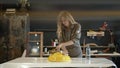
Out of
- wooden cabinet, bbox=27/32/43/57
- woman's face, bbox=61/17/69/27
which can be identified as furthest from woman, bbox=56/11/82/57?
wooden cabinet, bbox=27/32/43/57

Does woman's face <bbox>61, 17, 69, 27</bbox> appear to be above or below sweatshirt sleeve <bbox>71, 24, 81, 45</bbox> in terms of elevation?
above

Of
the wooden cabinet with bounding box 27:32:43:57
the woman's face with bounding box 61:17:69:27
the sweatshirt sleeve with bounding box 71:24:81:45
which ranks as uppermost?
the woman's face with bounding box 61:17:69:27

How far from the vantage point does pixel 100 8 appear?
240 inches

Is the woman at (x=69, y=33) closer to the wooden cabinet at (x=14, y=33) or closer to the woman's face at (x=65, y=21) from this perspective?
the woman's face at (x=65, y=21)

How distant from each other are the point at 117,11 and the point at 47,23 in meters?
1.82

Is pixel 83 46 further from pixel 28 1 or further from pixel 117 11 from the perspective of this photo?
pixel 28 1

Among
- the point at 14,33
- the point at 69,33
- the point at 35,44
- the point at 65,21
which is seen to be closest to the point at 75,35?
the point at 69,33

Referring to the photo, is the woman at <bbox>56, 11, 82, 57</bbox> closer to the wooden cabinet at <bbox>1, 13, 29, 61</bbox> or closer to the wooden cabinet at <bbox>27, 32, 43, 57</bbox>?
the wooden cabinet at <bbox>27, 32, 43, 57</bbox>

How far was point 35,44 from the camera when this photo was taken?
602 cm

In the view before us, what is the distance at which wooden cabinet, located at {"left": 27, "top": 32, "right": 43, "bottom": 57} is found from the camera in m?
5.93

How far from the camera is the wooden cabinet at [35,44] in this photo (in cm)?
593

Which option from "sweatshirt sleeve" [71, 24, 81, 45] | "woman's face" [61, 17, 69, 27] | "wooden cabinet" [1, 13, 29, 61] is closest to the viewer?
"sweatshirt sleeve" [71, 24, 81, 45]

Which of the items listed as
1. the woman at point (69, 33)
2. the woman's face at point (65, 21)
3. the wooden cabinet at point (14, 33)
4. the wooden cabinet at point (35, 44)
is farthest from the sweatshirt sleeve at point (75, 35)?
the wooden cabinet at point (14, 33)

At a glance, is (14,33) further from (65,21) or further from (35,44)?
(65,21)
